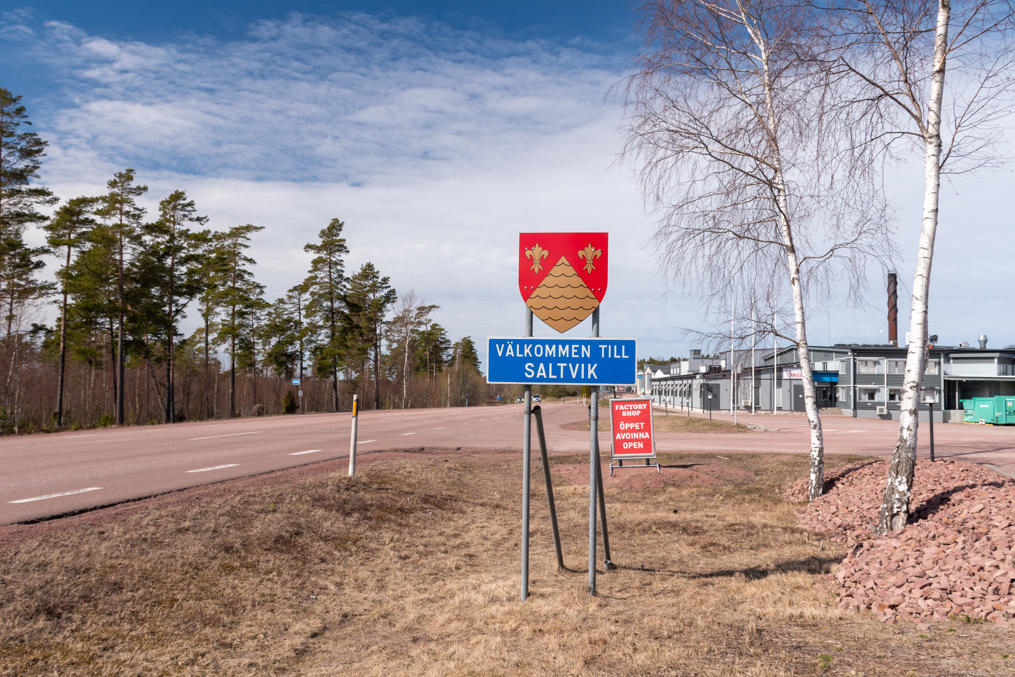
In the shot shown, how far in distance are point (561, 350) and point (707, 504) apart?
6.24 meters

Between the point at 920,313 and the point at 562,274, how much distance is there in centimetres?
415

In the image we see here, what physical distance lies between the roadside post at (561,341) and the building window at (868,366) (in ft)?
180

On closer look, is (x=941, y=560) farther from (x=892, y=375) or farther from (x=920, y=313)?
(x=892, y=375)

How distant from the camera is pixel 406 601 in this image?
6.11m

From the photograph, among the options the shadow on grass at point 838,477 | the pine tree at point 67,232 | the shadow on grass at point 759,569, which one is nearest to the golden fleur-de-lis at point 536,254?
the shadow on grass at point 759,569

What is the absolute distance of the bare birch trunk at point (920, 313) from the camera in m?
7.11

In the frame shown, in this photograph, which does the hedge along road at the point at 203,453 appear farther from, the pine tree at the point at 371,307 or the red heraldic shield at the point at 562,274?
the pine tree at the point at 371,307

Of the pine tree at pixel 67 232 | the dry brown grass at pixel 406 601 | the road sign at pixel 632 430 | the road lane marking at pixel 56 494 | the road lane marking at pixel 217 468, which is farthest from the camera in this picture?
the pine tree at pixel 67 232

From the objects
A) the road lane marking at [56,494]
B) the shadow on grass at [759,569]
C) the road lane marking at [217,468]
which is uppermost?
the road lane marking at [56,494]

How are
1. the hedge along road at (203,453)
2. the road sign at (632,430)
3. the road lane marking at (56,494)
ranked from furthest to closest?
the road sign at (632,430), the hedge along road at (203,453), the road lane marking at (56,494)

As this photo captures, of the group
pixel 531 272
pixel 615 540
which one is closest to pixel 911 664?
pixel 531 272

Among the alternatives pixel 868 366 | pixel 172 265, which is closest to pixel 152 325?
pixel 172 265

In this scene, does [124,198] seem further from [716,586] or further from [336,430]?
[716,586]

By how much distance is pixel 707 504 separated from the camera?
1076 cm
